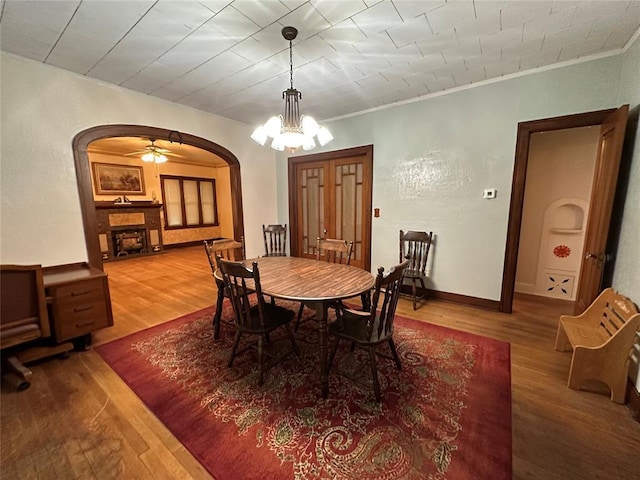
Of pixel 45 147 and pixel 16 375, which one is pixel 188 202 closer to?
pixel 45 147

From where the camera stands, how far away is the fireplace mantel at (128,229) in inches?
237

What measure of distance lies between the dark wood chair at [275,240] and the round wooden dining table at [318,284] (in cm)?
173

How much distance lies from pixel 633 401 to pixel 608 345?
348mm

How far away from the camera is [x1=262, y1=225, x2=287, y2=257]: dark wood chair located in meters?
4.48

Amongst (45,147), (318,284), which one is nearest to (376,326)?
(318,284)

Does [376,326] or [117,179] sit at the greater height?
[117,179]

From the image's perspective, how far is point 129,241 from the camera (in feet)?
21.1

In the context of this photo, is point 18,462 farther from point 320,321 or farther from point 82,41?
point 82,41

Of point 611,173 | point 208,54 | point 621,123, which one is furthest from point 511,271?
point 208,54

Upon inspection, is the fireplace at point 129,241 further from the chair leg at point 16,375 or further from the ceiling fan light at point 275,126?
the ceiling fan light at point 275,126

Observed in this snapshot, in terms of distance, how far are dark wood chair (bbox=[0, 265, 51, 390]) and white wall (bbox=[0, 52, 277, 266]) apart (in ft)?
2.98

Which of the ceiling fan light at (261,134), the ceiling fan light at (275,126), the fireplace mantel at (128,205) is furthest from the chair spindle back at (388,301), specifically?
the fireplace mantel at (128,205)

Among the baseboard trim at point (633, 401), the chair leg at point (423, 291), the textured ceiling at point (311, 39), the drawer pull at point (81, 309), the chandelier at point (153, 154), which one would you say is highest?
the textured ceiling at point (311, 39)

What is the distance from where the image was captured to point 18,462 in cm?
137
